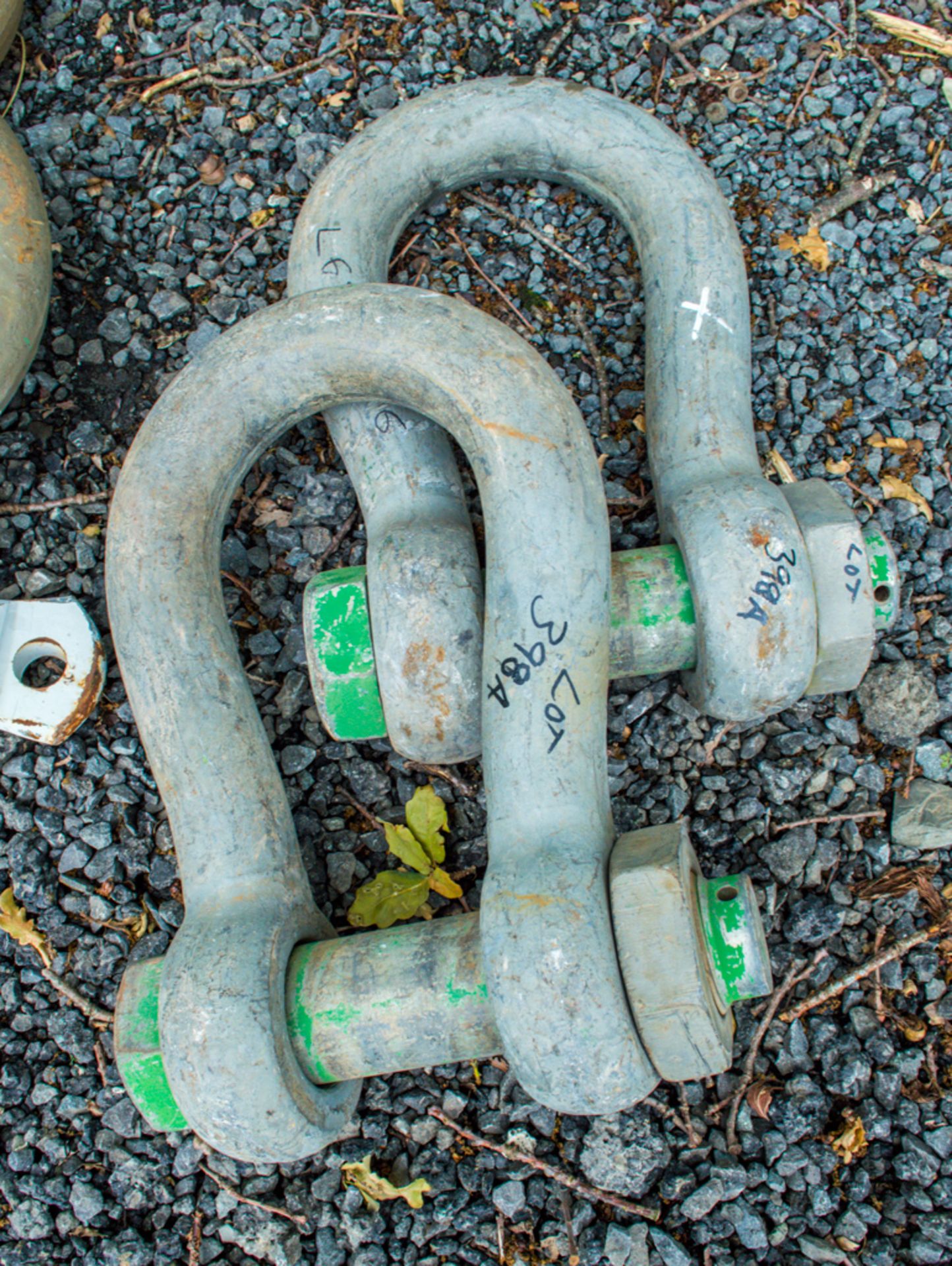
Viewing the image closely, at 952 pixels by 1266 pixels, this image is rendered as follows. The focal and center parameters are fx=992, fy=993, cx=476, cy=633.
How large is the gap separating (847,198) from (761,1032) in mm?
2135

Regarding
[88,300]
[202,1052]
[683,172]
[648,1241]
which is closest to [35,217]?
[88,300]

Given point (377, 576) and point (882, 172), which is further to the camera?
point (882, 172)

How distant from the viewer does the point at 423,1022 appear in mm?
1867

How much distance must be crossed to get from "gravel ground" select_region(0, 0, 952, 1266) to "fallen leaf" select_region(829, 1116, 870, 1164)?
1cm

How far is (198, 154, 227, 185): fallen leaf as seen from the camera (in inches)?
110

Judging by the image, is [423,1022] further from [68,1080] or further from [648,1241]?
[68,1080]

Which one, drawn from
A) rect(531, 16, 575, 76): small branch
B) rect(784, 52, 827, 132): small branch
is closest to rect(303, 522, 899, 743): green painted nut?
rect(784, 52, 827, 132): small branch

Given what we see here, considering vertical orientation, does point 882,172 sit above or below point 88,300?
above

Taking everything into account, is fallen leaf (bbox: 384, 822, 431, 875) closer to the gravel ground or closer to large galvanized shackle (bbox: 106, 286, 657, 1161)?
the gravel ground

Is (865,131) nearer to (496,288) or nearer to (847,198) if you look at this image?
(847,198)

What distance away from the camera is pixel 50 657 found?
2.52m

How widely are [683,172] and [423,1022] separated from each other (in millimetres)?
1966

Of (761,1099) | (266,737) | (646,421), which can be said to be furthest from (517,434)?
(761,1099)

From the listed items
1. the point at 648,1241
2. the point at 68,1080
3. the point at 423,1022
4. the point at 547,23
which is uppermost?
the point at 547,23
